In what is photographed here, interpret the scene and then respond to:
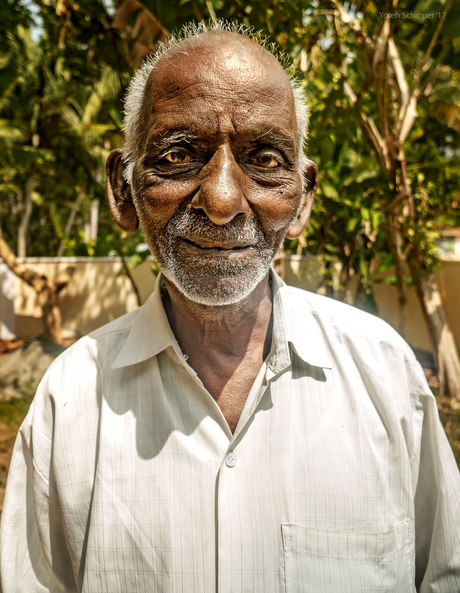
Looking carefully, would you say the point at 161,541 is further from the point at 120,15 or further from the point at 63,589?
the point at 120,15

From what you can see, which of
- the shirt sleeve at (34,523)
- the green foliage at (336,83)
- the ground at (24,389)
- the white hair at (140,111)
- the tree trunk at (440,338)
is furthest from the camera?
the tree trunk at (440,338)

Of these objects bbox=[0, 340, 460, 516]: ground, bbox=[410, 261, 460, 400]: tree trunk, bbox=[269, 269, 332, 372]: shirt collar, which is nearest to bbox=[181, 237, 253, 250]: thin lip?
bbox=[269, 269, 332, 372]: shirt collar

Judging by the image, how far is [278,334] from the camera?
4.48ft

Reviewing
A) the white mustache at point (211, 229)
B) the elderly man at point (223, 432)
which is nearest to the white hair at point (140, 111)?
the elderly man at point (223, 432)

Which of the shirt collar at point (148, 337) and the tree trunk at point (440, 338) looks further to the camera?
the tree trunk at point (440, 338)

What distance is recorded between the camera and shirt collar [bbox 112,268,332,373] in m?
1.32

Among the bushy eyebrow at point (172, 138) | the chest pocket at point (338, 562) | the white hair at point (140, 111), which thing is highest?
the white hair at point (140, 111)

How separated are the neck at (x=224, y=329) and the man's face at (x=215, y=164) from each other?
14cm

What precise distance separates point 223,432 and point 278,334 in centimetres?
34

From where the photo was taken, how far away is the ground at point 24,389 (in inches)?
181

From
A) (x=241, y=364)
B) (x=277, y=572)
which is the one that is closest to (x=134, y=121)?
(x=241, y=364)

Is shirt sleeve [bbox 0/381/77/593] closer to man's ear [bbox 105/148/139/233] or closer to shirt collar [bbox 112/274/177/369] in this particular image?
shirt collar [bbox 112/274/177/369]

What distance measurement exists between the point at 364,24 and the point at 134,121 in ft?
12.3

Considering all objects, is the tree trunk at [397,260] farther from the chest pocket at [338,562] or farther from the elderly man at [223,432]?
the chest pocket at [338,562]
